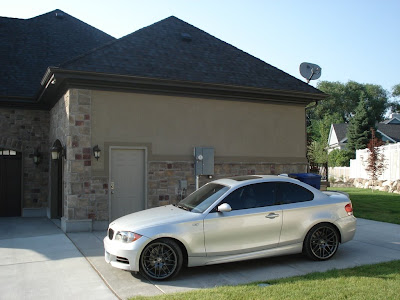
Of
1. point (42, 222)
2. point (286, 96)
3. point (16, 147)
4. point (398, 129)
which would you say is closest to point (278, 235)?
point (286, 96)

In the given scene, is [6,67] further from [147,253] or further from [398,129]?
[398,129]

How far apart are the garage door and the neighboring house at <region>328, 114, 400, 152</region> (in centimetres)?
4122

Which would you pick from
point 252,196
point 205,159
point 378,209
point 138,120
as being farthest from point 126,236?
point 378,209

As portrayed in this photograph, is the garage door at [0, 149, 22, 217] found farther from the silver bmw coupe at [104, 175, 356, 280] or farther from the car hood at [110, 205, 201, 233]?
the car hood at [110, 205, 201, 233]

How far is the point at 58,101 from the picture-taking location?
12.8 meters

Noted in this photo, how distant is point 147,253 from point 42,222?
25.2ft

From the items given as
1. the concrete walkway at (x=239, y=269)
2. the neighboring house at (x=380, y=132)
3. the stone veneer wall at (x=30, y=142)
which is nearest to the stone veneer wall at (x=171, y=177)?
the concrete walkway at (x=239, y=269)

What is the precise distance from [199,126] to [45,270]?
6.61 metres

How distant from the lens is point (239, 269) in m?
7.04

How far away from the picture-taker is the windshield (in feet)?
23.4

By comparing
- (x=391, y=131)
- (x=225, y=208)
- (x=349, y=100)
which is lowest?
(x=225, y=208)

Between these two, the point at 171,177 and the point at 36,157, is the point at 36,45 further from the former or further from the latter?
the point at 171,177

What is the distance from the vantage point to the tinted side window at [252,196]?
7.11 metres

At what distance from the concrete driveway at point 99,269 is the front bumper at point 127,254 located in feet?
0.83
